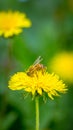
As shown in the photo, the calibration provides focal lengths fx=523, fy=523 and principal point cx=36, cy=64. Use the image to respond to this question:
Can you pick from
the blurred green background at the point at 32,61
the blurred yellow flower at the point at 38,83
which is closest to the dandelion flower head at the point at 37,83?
the blurred yellow flower at the point at 38,83

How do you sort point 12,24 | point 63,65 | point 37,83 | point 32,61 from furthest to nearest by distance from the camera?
point 63,65 → point 32,61 → point 12,24 → point 37,83

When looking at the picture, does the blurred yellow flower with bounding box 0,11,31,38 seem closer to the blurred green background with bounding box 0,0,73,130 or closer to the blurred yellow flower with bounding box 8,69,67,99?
the blurred green background with bounding box 0,0,73,130

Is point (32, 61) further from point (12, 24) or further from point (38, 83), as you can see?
point (38, 83)

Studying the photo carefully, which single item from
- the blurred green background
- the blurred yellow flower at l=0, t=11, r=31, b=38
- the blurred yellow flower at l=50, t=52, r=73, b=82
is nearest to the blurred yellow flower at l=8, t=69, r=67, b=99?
the blurred yellow flower at l=0, t=11, r=31, b=38

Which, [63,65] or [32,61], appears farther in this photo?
[63,65]

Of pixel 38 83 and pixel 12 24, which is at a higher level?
pixel 12 24

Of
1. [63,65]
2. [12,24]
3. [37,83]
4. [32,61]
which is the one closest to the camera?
[37,83]

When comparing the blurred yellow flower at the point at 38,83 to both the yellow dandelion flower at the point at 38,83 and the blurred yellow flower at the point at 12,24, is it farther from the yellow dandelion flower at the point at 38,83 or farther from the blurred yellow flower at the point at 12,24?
the blurred yellow flower at the point at 12,24

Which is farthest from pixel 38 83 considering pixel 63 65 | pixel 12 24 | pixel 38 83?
pixel 63 65
